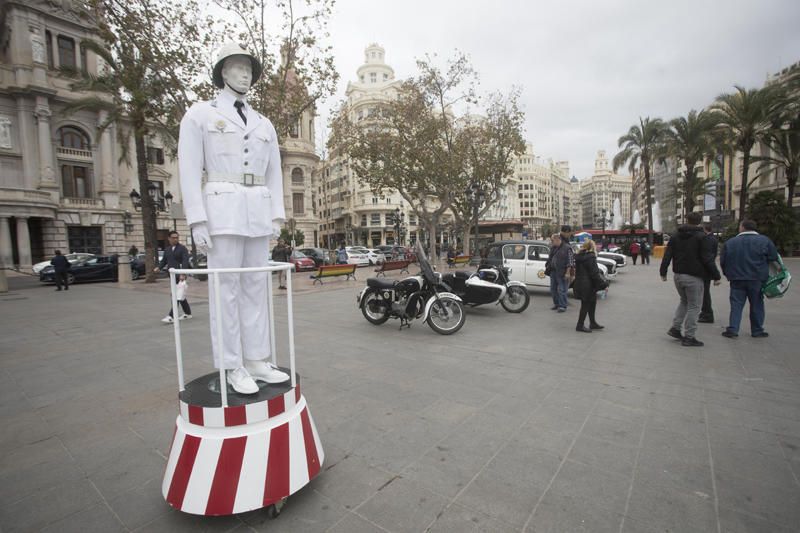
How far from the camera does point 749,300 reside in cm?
586

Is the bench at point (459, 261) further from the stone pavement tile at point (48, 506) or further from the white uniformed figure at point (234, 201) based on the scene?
the stone pavement tile at point (48, 506)

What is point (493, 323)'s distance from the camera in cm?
746

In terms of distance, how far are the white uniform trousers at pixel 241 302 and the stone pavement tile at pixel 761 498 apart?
2.91 metres

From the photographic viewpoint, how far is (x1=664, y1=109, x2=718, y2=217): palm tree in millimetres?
26406

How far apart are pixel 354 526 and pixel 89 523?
A: 4.67ft

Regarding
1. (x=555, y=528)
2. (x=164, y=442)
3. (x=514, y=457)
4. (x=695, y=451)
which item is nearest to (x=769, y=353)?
(x=695, y=451)

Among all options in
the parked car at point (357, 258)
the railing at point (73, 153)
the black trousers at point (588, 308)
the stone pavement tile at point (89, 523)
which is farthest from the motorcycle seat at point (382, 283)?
the railing at point (73, 153)

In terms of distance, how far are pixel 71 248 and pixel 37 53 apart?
1431 cm

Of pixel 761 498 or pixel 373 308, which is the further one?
pixel 373 308

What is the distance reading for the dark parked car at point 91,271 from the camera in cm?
1783

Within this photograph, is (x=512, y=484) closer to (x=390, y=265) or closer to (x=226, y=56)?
(x=226, y=56)

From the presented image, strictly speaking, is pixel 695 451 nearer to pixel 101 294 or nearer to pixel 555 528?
pixel 555 528

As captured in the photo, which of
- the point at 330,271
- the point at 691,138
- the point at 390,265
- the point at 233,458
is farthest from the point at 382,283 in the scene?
the point at 691,138

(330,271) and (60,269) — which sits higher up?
(60,269)
